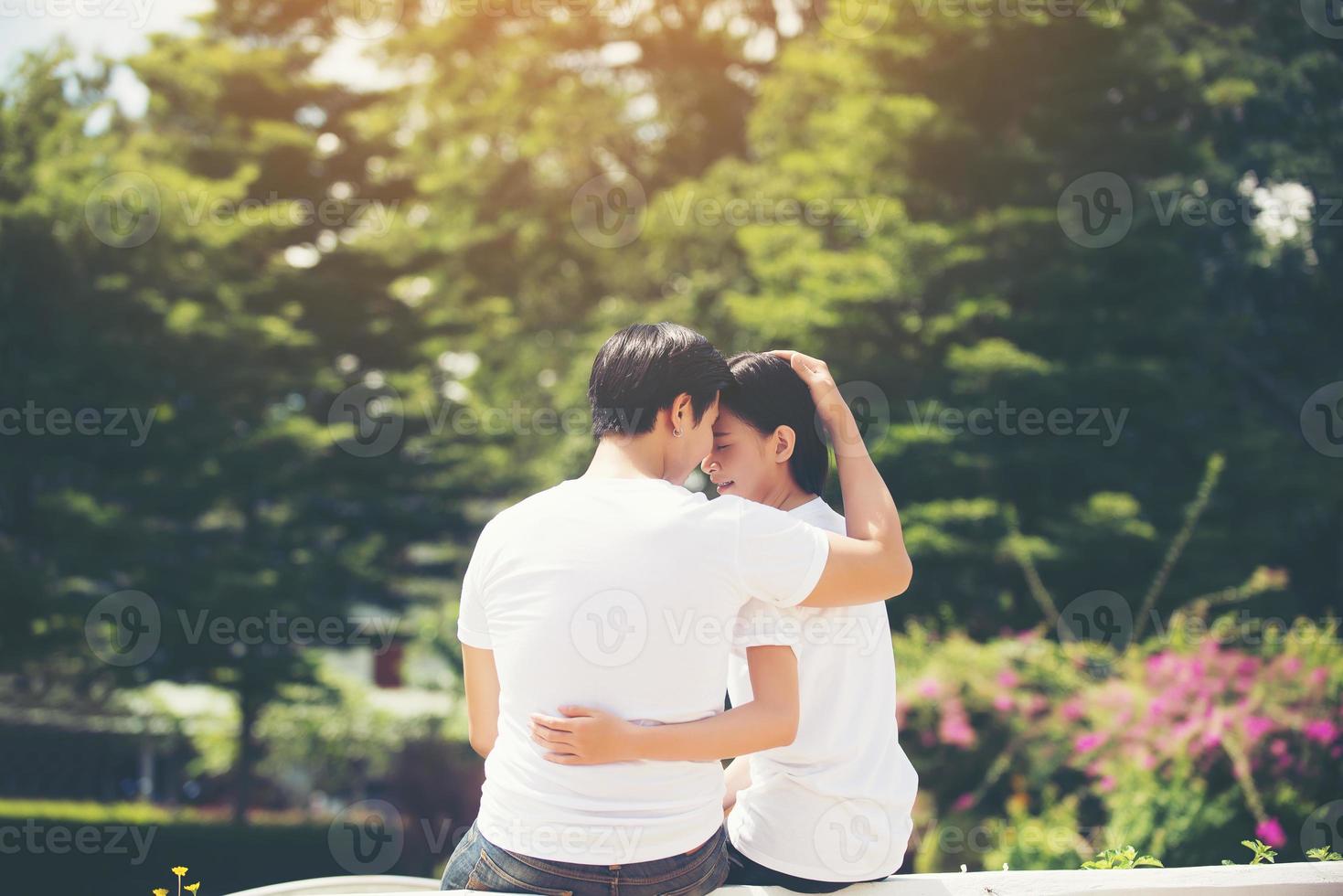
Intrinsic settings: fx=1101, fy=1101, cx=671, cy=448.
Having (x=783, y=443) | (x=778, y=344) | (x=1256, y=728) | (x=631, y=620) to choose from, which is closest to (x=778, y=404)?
(x=783, y=443)

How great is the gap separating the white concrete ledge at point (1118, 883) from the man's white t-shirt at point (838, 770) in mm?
78

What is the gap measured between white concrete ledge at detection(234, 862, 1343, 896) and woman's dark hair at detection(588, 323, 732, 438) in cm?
91

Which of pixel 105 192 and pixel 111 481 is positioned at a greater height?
pixel 105 192

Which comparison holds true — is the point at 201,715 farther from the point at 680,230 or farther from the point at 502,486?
the point at 680,230

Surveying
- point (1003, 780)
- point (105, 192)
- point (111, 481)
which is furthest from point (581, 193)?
point (1003, 780)

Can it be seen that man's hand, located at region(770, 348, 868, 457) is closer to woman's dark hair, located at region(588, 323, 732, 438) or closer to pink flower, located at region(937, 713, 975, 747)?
woman's dark hair, located at region(588, 323, 732, 438)

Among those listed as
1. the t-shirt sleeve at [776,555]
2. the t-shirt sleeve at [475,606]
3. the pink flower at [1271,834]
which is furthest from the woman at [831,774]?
the pink flower at [1271,834]

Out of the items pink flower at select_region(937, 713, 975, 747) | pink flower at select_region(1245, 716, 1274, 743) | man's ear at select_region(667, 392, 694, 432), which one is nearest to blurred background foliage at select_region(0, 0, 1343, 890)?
pink flower at select_region(937, 713, 975, 747)

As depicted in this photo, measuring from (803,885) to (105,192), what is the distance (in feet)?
41.9

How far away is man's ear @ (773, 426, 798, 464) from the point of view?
95.4 inches

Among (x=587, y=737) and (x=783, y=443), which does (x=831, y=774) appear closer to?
(x=587, y=737)

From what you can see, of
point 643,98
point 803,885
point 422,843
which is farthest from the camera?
point 643,98

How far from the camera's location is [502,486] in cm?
1664

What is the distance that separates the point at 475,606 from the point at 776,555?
611 mm
